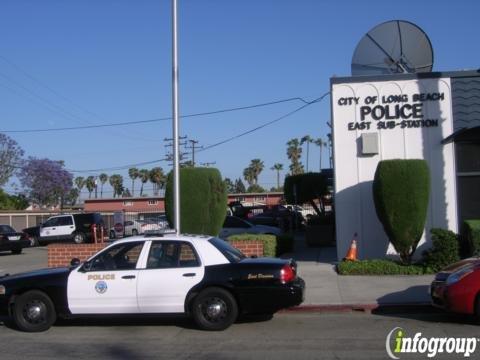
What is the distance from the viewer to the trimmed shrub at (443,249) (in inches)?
572

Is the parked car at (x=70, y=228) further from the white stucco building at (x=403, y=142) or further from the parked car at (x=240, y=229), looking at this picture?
the white stucco building at (x=403, y=142)

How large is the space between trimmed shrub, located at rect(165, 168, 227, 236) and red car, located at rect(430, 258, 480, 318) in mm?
7722

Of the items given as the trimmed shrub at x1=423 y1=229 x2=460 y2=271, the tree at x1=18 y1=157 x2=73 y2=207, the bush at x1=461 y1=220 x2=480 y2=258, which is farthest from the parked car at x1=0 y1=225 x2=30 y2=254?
the tree at x1=18 y1=157 x2=73 y2=207

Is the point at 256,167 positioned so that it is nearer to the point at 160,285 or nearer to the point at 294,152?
the point at 294,152

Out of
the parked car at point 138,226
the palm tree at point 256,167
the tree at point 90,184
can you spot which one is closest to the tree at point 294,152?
the palm tree at point 256,167

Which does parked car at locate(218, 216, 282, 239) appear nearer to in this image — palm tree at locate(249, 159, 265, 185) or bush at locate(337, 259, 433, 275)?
bush at locate(337, 259, 433, 275)

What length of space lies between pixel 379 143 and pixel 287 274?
8.41 meters

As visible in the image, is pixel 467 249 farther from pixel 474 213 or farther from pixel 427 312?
pixel 427 312

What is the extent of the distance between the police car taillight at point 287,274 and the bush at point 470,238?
248 inches

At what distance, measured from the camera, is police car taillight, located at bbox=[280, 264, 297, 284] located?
30.8 ft

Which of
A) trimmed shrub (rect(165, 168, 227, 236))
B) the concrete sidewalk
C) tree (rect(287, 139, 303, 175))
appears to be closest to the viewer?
the concrete sidewalk

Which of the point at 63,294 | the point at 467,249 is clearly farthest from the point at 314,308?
the point at 467,249

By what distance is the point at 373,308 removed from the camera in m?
11.1

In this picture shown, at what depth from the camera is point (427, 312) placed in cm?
1092
